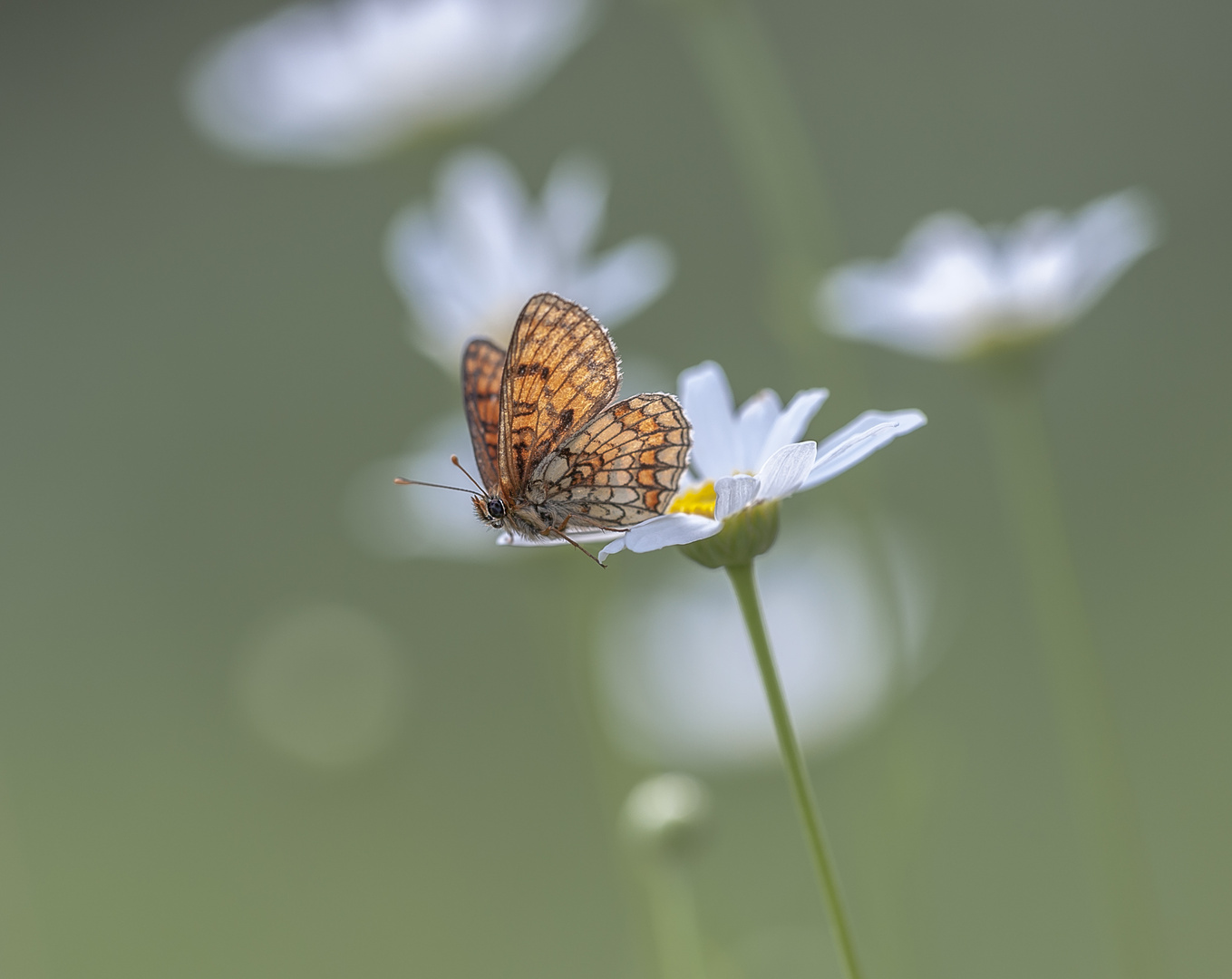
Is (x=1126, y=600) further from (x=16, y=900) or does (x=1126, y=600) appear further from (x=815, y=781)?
(x=16, y=900)

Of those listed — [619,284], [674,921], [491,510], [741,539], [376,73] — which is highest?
[376,73]

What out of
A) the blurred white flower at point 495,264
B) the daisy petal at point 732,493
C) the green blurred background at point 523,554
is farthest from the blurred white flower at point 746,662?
the daisy petal at point 732,493

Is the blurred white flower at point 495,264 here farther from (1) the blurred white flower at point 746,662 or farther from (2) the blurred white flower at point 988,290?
(1) the blurred white flower at point 746,662

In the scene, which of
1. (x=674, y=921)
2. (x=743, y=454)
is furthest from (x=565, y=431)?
(x=674, y=921)

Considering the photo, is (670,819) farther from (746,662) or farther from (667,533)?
(746,662)

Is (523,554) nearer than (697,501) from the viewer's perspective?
No

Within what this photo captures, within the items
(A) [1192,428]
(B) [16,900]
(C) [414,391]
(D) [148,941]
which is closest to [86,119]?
(C) [414,391]

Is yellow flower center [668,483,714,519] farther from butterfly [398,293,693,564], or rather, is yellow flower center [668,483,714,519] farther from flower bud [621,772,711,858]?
flower bud [621,772,711,858]

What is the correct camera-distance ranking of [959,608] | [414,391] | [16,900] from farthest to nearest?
[414,391], [959,608], [16,900]
